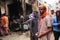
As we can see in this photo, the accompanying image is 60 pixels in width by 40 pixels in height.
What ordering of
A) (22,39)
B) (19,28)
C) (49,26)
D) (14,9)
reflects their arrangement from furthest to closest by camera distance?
(14,9) < (19,28) < (22,39) < (49,26)

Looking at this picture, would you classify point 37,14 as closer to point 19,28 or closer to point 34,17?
point 34,17

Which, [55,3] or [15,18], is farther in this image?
[15,18]

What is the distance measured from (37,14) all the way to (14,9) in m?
9.94

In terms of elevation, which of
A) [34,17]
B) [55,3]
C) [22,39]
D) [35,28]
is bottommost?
[22,39]

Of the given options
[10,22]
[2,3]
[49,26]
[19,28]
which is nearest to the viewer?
[49,26]

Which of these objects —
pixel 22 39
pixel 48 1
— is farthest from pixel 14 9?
pixel 48 1

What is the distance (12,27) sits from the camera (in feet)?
44.3

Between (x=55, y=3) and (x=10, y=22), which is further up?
(x=55, y=3)

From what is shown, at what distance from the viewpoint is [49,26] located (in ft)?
16.7

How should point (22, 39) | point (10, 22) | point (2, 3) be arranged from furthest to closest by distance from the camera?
point (2, 3) → point (10, 22) → point (22, 39)

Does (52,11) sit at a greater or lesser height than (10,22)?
greater

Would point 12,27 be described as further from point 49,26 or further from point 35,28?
point 49,26

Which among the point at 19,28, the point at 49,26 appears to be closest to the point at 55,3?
the point at 49,26

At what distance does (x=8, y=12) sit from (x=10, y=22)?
5.75 feet
